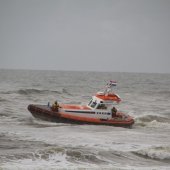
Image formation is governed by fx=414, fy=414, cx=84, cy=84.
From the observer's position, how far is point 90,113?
1105 inches

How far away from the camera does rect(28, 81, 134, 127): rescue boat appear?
27.8 metres

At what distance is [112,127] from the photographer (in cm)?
2755

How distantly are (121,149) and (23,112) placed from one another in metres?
15.8

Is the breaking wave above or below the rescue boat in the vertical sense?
below

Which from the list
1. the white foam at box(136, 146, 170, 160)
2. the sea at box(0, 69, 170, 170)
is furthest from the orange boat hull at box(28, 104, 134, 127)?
the white foam at box(136, 146, 170, 160)

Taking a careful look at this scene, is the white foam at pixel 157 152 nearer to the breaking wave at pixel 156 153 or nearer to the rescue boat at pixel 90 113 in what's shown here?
the breaking wave at pixel 156 153

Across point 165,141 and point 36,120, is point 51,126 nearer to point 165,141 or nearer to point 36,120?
point 36,120

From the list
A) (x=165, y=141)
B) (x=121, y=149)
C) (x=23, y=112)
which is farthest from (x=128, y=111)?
(x=121, y=149)

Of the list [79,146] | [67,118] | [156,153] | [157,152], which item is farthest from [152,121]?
[79,146]

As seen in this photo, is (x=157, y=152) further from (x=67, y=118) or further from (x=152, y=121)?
(x=152, y=121)

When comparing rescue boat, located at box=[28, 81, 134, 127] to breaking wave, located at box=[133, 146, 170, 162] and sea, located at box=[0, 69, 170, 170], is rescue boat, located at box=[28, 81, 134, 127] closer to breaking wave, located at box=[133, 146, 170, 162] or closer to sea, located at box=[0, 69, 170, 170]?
sea, located at box=[0, 69, 170, 170]

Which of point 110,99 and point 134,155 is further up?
point 110,99

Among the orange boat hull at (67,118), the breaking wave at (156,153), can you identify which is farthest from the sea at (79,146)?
the orange boat hull at (67,118)

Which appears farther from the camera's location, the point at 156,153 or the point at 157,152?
the point at 157,152
